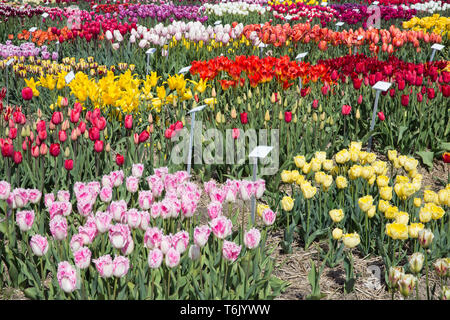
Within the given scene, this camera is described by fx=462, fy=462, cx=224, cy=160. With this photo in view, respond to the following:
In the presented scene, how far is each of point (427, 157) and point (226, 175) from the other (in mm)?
1838

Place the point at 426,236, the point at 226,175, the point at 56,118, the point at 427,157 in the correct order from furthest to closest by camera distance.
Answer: the point at 427,157 < the point at 226,175 < the point at 56,118 < the point at 426,236

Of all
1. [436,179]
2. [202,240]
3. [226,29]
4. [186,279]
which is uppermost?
[226,29]

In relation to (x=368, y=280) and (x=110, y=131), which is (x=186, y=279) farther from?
(x=110, y=131)

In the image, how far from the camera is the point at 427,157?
4.08m

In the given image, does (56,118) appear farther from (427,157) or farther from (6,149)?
(427,157)

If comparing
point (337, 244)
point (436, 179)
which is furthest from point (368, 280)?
point (436, 179)

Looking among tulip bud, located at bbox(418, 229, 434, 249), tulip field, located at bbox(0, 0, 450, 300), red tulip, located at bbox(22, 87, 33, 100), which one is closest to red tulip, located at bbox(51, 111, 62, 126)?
tulip field, located at bbox(0, 0, 450, 300)

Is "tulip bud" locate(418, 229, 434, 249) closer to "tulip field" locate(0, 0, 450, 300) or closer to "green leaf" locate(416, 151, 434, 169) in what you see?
"tulip field" locate(0, 0, 450, 300)

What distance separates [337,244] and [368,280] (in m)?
0.38

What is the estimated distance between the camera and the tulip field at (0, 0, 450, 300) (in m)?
2.12

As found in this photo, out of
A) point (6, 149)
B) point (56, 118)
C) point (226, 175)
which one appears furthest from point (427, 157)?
point (6, 149)

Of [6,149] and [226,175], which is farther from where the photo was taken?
[226,175]

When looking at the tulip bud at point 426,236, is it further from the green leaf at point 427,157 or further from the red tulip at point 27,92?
the red tulip at point 27,92
